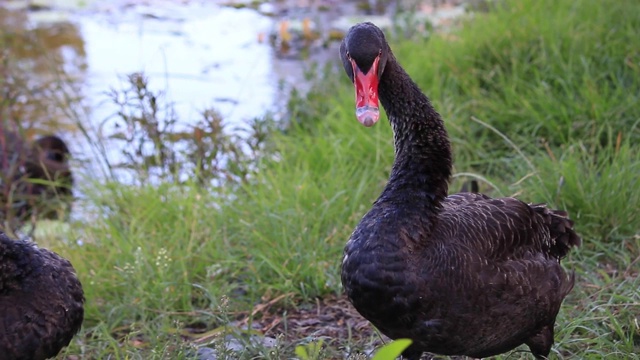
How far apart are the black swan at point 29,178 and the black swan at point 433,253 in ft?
8.27

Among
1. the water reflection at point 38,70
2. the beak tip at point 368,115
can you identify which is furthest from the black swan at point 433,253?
Answer: the water reflection at point 38,70

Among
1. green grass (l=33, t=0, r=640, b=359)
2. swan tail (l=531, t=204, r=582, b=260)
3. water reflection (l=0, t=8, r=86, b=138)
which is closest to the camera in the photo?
swan tail (l=531, t=204, r=582, b=260)

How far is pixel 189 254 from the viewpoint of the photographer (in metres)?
3.57

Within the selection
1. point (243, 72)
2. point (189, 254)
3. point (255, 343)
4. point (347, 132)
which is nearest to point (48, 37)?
point (243, 72)

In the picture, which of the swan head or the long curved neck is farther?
the long curved neck

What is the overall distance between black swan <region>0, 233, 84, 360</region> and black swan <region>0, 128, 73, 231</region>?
6.30ft

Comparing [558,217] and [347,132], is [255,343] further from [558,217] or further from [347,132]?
[347,132]

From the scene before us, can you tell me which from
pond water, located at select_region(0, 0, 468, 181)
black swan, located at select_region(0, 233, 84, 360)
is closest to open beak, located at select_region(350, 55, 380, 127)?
black swan, located at select_region(0, 233, 84, 360)

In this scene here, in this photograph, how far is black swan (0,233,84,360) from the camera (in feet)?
8.19

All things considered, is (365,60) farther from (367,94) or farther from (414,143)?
(414,143)

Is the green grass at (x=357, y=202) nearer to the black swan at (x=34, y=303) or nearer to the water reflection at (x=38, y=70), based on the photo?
the black swan at (x=34, y=303)

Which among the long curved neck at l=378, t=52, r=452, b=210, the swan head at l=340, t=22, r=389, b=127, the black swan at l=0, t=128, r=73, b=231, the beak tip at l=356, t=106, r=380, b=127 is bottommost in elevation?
the black swan at l=0, t=128, r=73, b=231

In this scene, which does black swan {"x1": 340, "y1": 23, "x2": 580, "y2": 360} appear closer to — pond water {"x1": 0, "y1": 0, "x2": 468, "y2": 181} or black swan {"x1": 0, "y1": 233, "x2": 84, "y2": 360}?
black swan {"x1": 0, "y1": 233, "x2": 84, "y2": 360}

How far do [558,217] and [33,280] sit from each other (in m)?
1.69
